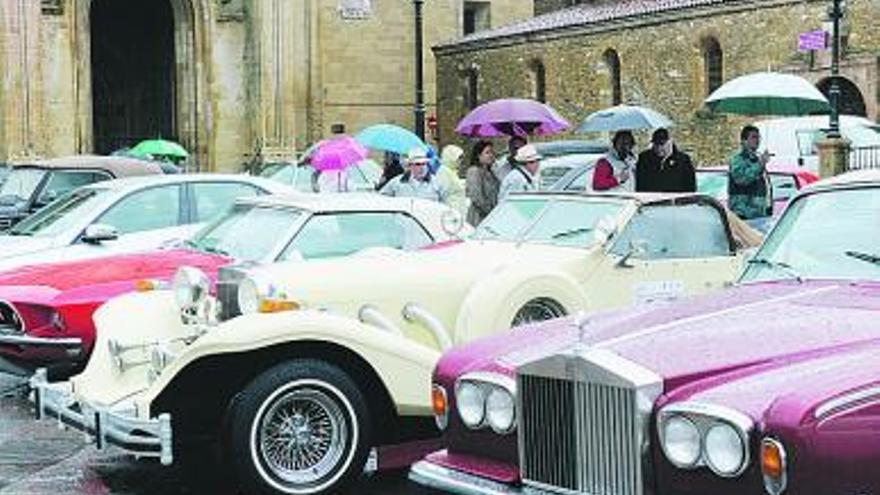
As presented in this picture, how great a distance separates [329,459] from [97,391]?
58.6 inches

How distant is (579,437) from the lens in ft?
15.8

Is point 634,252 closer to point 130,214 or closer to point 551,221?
point 551,221

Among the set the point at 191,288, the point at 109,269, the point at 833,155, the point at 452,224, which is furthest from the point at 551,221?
the point at 833,155

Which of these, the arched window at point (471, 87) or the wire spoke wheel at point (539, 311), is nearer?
the wire spoke wheel at point (539, 311)

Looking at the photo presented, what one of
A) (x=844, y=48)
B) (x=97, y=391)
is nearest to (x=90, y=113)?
(x=844, y=48)

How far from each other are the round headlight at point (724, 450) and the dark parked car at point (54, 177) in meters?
12.3

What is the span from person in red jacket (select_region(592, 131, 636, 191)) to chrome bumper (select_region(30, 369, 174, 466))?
5883 millimetres

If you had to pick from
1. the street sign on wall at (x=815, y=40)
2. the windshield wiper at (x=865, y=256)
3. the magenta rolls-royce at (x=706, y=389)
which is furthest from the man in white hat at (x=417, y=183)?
the street sign on wall at (x=815, y=40)

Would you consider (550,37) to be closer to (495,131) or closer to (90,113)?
(90,113)

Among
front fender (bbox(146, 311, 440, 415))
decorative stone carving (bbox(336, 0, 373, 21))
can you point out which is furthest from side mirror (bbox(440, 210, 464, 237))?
decorative stone carving (bbox(336, 0, 373, 21))

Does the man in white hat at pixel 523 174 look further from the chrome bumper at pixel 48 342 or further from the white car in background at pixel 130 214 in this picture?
the chrome bumper at pixel 48 342

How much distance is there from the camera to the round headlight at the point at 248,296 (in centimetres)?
770

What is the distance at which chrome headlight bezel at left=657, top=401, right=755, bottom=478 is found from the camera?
14.0ft

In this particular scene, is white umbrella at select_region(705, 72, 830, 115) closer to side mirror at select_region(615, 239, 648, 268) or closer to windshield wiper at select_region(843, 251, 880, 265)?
side mirror at select_region(615, 239, 648, 268)
